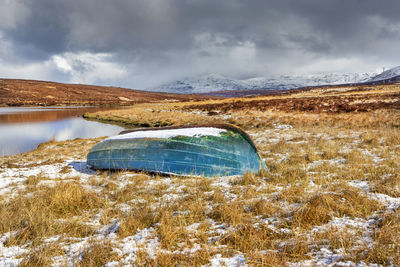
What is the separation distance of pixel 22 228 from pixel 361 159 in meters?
7.72

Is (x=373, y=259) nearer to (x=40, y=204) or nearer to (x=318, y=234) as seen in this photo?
(x=318, y=234)

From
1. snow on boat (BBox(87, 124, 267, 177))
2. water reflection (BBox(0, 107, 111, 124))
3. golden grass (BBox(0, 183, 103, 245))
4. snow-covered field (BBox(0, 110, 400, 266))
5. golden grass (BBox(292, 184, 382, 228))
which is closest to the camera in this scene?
snow-covered field (BBox(0, 110, 400, 266))

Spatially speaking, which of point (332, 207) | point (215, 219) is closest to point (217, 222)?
point (215, 219)

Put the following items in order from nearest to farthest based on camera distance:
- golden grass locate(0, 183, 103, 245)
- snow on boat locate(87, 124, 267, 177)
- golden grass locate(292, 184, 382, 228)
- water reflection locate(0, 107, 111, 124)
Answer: golden grass locate(292, 184, 382, 228) → golden grass locate(0, 183, 103, 245) → snow on boat locate(87, 124, 267, 177) → water reflection locate(0, 107, 111, 124)

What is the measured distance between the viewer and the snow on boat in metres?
5.59

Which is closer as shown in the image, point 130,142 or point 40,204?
point 40,204

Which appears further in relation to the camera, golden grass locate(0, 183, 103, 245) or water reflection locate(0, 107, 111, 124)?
water reflection locate(0, 107, 111, 124)

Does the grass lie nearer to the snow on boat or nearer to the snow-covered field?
the snow-covered field

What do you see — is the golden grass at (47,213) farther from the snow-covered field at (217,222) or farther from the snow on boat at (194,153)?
the snow on boat at (194,153)

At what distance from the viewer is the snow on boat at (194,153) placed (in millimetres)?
5594

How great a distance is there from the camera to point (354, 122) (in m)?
13.7

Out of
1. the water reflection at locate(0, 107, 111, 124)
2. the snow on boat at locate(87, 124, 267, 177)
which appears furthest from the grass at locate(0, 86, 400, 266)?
the water reflection at locate(0, 107, 111, 124)

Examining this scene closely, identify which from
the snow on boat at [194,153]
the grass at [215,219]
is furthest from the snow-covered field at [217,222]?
the snow on boat at [194,153]

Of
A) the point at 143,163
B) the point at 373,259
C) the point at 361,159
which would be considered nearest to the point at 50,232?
the point at 143,163
